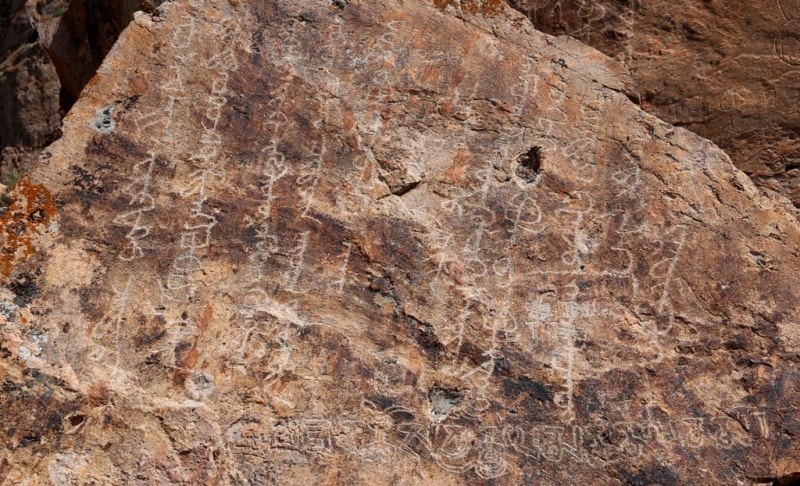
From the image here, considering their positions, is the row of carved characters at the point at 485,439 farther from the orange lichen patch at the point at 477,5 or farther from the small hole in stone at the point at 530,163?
the orange lichen patch at the point at 477,5

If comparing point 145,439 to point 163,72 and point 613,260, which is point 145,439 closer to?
point 163,72

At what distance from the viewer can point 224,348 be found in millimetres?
3992

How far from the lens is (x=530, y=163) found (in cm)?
451

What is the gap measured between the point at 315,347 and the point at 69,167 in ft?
5.09

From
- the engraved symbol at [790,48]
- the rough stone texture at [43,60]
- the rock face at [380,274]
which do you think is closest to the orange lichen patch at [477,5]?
the rock face at [380,274]

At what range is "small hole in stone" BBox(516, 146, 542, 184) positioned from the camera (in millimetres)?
4484

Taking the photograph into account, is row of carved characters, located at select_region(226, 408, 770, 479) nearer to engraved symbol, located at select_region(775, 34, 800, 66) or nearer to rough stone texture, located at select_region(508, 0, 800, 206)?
rough stone texture, located at select_region(508, 0, 800, 206)

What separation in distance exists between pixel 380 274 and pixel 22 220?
1.80m

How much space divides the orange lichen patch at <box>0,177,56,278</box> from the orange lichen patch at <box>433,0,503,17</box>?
8.07 ft

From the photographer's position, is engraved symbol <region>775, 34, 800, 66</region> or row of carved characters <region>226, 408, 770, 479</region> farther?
engraved symbol <region>775, 34, 800, 66</region>

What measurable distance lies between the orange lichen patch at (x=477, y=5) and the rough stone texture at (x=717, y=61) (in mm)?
567

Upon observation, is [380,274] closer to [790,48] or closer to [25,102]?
[790,48]

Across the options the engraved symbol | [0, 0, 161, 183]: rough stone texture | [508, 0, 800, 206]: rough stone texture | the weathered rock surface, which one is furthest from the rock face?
the weathered rock surface

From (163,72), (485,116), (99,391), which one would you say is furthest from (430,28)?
(99,391)
